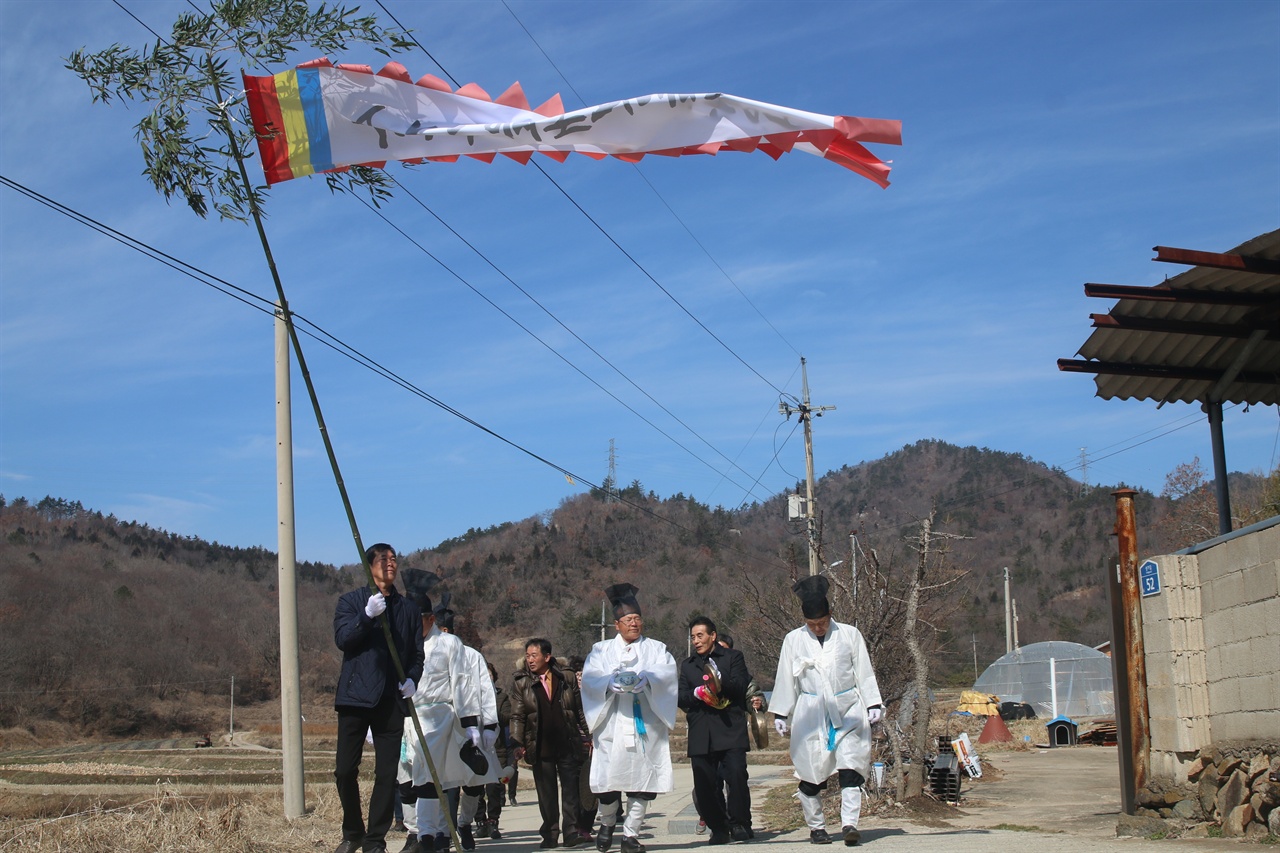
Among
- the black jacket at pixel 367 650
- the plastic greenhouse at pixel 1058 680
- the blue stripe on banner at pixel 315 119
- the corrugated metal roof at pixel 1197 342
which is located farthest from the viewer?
the plastic greenhouse at pixel 1058 680

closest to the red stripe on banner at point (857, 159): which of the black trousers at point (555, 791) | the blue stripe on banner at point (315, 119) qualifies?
the blue stripe on banner at point (315, 119)

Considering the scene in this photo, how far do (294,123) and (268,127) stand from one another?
7.7 inches

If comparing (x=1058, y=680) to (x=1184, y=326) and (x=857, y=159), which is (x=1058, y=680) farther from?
(x=857, y=159)

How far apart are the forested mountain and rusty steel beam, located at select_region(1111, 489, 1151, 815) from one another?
30.1 meters

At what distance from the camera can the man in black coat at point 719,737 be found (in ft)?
31.8

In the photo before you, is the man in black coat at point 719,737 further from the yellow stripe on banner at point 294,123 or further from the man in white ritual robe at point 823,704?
the yellow stripe on banner at point 294,123

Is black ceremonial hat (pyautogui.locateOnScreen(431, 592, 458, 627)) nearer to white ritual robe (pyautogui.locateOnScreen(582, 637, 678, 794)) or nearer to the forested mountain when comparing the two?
white ritual robe (pyautogui.locateOnScreen(582, 637, 678, 794))

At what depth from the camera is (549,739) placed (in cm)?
990

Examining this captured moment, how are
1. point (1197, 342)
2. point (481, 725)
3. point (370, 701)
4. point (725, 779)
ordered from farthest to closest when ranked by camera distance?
1. point (1197, 342)
2. point (725, 779)
3. point (481, 725)
4. point (370, 701)

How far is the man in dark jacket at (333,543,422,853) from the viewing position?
7.43 m

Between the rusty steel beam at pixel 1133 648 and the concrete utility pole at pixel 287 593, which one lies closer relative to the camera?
the rusty steel beam at pixel 1133 648

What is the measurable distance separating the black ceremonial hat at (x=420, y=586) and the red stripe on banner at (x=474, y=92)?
3.48 metres

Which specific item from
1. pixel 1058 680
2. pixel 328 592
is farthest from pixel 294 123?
pixel 328 592

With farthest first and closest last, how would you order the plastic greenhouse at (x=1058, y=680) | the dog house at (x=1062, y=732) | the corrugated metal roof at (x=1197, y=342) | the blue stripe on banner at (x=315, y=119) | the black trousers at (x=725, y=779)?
the plastic greenhouse at (x=1058, y=680) < the dog house at (x=1062, y=732) < the black trousers at (x=725, y=779) < the corrugated metal roof at (x=1197, y=342) < the blue stripe on banner at (x=315, y=119)
